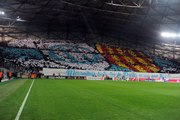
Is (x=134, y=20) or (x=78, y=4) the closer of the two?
A: (x=78, y=4)

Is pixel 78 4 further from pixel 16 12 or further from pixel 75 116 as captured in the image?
pixel 75 116

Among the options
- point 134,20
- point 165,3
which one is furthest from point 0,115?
point 134,20

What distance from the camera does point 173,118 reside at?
8492 mm

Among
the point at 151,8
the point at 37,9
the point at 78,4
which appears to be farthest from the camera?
the point at 37,9

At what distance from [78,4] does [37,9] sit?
795 cm

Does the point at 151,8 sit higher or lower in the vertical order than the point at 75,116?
higher

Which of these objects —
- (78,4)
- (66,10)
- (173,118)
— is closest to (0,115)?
(173,118)

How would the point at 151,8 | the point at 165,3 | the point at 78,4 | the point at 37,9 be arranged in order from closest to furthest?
the point at 165,3, the point at 151,8, the point at 78,4, the point at 37,9

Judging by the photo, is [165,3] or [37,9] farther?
[37,9]

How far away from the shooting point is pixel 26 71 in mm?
47875

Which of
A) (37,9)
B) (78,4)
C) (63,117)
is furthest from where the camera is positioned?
(37,9)

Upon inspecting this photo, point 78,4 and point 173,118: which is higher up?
point 78,4

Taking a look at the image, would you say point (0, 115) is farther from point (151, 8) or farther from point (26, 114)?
point (151, 8)

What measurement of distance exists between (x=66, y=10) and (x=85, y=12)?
11.9 ft
